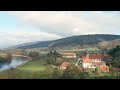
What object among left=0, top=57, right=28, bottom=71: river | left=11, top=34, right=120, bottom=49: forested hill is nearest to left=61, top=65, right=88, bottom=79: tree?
left=11, top=34, right=120, bottom=49: forested hill

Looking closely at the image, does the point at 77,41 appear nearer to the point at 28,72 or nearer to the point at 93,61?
the point at 93,61

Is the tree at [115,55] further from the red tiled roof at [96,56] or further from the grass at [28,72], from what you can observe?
the grass at [28,72]

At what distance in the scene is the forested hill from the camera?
3.69m

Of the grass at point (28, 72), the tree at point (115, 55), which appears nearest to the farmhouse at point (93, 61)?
the tree at point (115, 55)

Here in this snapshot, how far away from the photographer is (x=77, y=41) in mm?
3695

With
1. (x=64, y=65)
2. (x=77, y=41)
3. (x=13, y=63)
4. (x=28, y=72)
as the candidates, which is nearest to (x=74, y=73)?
(x=64, y=65)

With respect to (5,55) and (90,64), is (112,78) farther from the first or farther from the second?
(5,55)

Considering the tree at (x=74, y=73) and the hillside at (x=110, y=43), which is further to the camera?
the hillside at (x=110, y=43)

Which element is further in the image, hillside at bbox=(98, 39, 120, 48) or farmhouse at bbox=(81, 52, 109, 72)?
hillside at bbox=(98, 39, 120, 48)

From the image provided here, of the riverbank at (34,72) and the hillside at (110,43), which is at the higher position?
the hillside at (110,43)

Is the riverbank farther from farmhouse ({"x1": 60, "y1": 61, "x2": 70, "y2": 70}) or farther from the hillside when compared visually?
the hillside

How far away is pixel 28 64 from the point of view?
356 cm

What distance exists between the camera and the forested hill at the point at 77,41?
145 inches

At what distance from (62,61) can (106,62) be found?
0.56 meters
